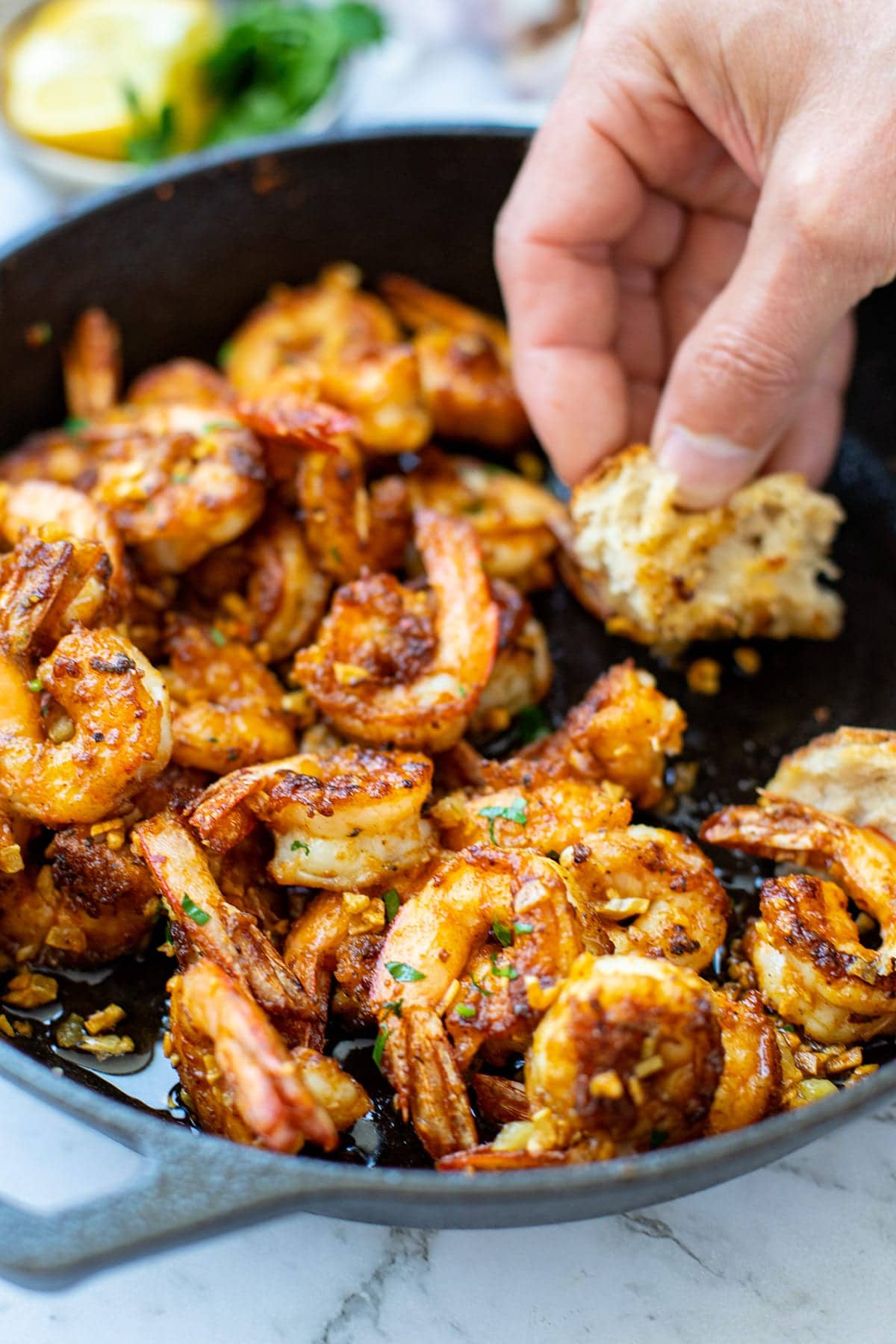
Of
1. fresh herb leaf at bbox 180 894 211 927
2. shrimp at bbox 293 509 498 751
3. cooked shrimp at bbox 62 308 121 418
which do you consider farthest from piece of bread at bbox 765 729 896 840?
cooked shrimp at bbox 62 308 121 418

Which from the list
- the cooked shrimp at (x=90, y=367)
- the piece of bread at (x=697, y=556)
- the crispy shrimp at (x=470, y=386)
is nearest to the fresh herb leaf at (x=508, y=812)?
the piece of bread at (x=697, y=556)

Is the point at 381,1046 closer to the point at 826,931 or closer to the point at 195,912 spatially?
the point at 195,912

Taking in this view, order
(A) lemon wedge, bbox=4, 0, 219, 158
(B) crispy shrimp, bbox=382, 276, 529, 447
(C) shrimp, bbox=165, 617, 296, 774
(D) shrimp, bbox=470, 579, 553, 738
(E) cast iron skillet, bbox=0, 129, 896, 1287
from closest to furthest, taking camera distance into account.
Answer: (C) shrimp, bbox=165, 617, 296, 774
(D) shrimp, bbox=470, 579, 553, 738
(E) cast iron skillet, bbox=0, 129, 896, 1287
(B) crispy shrimp, bbox=382, 276, 529, 447
(A) lemon wedge, bbox=4, 0, 219, 158

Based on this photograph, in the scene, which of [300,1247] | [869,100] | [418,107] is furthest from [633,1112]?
[418,107]

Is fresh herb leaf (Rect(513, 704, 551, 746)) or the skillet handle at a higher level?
the skillet handle

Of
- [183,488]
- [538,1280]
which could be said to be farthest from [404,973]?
[183,488]

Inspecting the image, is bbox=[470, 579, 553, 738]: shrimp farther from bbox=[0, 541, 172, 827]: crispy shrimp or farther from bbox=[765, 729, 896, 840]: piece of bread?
bbox=[0, 541, 172, 827]: crispy shrimp

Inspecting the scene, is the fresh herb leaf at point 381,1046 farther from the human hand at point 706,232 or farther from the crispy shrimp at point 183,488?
the human hand at point 706,232
